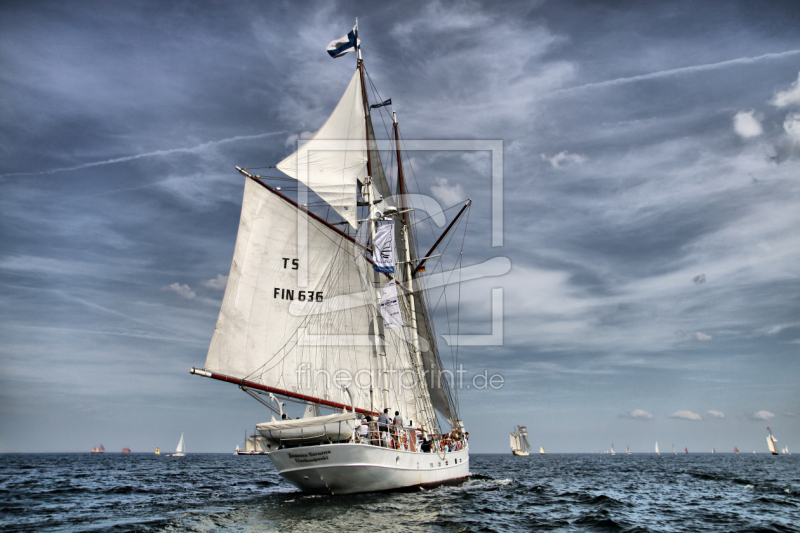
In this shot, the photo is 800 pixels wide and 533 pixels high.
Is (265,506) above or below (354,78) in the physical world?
below

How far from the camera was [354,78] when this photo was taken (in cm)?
3906

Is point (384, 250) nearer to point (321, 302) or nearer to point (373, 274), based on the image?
point (373, 274)

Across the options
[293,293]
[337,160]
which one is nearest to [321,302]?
[293,293]

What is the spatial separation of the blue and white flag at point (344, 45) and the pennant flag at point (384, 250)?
14.3 m

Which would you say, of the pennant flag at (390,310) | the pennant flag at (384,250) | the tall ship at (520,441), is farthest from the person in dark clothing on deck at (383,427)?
the tall ship at (520,441)

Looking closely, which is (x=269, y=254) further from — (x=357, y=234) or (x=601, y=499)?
(x=601, y=499)

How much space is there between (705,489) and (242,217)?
36304 mm

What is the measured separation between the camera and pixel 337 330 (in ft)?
109

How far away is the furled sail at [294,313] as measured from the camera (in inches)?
1198

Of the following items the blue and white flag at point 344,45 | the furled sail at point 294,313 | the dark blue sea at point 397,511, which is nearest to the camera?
the dark blue sea at point 397,511

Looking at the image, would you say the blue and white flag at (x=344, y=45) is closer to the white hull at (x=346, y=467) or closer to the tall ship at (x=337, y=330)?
the tall ship at (x=337, y=330)

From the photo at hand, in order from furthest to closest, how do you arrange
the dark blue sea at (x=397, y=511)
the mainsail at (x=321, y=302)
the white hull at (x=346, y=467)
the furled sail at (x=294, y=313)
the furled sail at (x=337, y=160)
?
the furled sail at (x=337, y=160) → the mainsail at (x=321, y=302) → the furled sail at (x=294, y=313) → the white hull at (x=346, y=467) → the dark blue sea at (x=397, y=511)

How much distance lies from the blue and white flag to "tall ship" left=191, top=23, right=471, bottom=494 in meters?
0.08

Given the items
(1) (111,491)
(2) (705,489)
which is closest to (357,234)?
(1) (111,491)
